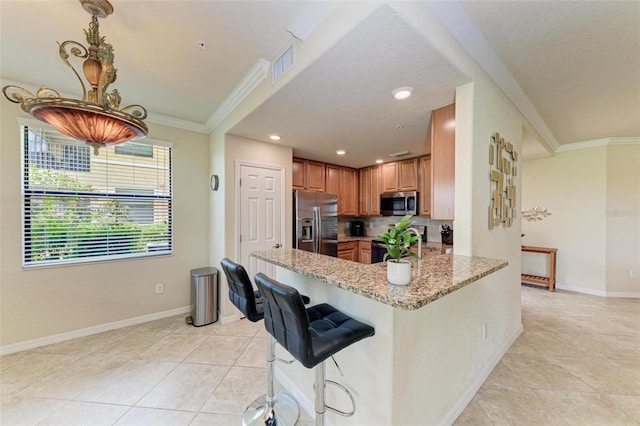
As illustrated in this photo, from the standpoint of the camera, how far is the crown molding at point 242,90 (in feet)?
7.00

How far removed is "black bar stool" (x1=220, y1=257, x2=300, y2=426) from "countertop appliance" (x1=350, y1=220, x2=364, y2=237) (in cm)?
396

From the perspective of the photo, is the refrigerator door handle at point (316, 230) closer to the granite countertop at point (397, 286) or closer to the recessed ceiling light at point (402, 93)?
the granite countertop at point (397, 286)

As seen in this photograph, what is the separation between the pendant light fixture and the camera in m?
1.40

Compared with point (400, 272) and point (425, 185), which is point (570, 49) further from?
point (425, 185)

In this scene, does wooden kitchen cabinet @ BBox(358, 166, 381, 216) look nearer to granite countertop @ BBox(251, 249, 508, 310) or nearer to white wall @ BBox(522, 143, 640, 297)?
white wall @ BBox(522, 143, 640, 297)

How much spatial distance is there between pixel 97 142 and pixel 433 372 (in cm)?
260

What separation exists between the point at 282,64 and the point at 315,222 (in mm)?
2528

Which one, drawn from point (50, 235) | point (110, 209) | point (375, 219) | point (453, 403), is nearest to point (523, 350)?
point (453, 403)

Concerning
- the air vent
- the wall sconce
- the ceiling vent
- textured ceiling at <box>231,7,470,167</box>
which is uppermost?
the ceiling vent

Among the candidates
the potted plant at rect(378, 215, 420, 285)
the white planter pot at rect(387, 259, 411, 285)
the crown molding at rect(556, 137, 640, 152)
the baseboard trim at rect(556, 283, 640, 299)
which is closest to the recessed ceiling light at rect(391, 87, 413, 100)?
the potted plant at rect(378, 215, 420, 285)

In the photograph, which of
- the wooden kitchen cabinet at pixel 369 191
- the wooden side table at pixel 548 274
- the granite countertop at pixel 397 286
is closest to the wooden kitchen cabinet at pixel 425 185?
the wooden kitchen cabinet at pixel 369 191

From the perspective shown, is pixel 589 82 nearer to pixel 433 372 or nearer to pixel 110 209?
pixel 433 372

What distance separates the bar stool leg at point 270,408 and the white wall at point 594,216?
529 centimetres

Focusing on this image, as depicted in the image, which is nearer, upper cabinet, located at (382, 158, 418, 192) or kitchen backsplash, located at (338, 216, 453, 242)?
upper cabinet, located at (382, 158, 418, 192)
